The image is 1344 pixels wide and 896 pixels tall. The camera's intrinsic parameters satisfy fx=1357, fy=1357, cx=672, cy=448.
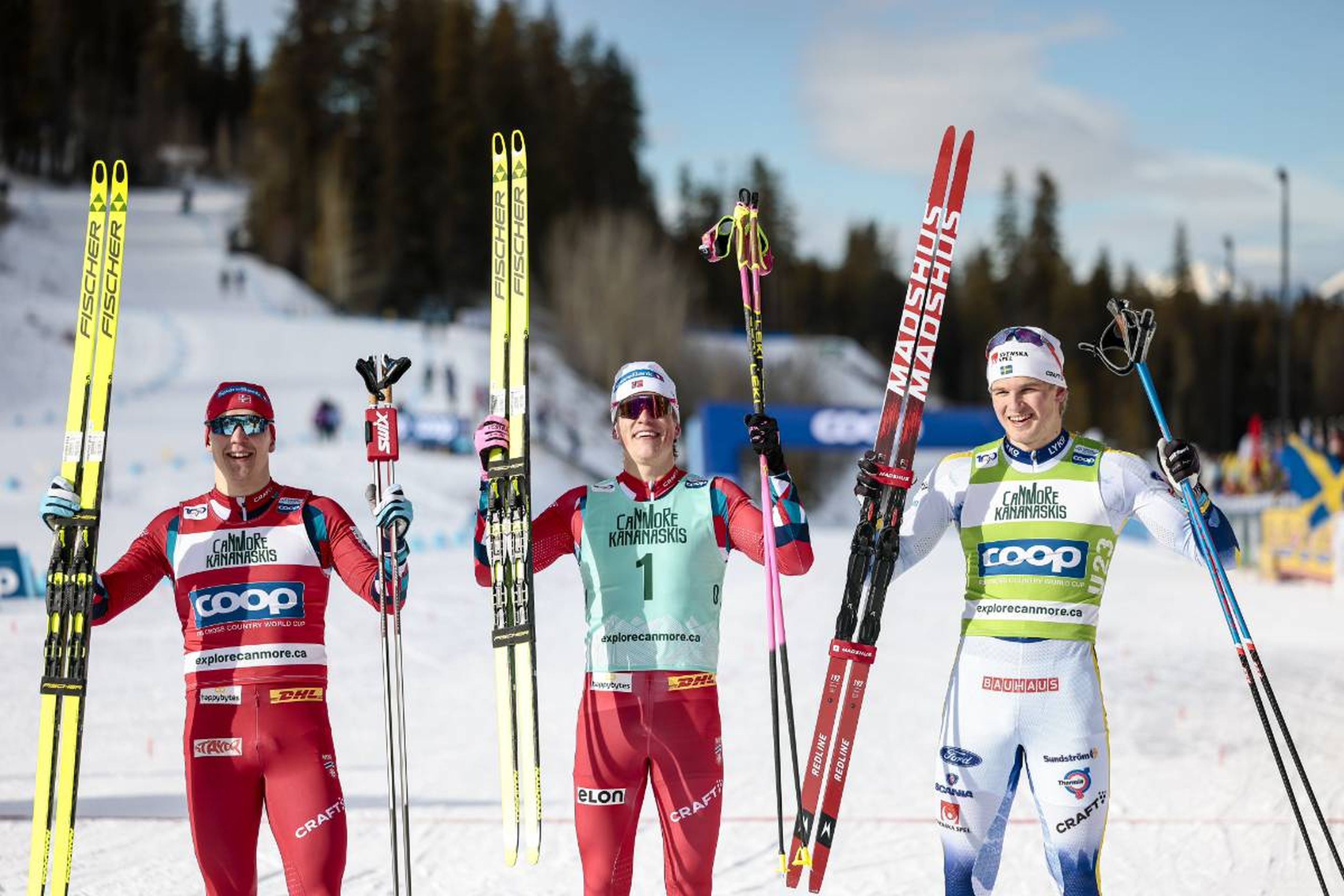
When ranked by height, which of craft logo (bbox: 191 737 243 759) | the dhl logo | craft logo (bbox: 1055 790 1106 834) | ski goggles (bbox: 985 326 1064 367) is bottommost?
craft logo (bbox: 1055 790 1106 834)

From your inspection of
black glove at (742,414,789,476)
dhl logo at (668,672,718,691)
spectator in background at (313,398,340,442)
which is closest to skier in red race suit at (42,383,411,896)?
dhl logo at (668,672,718,691)

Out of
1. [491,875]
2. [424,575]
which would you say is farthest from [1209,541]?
[424,575]

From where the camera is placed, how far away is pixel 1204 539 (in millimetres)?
4035

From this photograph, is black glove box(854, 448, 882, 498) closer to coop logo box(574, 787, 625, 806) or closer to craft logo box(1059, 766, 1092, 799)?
craft logo box(1059, 766, 1092, 799)

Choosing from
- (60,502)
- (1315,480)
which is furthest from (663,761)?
(1315,480)

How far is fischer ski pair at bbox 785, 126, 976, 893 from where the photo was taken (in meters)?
4.22

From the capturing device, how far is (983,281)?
259 feet

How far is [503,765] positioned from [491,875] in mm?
1726

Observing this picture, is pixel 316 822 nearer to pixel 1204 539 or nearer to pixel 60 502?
pixel 60 502

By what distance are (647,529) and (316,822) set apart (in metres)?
1.29

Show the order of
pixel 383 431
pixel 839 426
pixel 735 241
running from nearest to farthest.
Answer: pixel 383 431, pixel 735 241, pixel 839 426

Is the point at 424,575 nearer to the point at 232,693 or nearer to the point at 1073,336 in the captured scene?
the point at 232,693

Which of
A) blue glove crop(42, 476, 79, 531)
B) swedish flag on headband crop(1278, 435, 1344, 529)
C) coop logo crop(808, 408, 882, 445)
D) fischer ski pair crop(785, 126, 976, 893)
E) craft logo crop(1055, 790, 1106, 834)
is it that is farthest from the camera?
coop logo crop(808, 408, 882, 445)

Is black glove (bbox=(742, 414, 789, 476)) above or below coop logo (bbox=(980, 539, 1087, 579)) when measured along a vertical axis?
above
